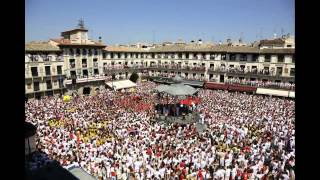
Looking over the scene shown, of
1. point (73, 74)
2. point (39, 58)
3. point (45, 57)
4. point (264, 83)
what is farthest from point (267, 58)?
point (39, 58)

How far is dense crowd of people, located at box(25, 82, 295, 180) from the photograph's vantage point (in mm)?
17594

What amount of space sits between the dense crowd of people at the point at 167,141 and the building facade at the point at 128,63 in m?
13.3

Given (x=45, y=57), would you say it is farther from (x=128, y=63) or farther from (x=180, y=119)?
(x=180, y=119)

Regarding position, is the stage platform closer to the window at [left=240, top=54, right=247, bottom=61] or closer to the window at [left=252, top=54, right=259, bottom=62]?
the window at [left=252, top=54, right=259, bottom=62]

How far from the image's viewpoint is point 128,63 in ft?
230

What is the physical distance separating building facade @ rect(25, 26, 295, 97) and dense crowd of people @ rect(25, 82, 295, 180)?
13291 millimetres

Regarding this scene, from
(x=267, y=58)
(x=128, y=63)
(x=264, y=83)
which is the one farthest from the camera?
(x=128, y=63)

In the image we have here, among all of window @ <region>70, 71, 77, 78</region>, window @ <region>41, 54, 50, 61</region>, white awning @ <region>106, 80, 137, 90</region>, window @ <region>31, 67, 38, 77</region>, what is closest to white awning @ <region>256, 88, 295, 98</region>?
white awning @ <region>106, 80, 137, 90</region>

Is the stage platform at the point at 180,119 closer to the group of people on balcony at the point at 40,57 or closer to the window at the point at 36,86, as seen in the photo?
the window at the point at 36,86

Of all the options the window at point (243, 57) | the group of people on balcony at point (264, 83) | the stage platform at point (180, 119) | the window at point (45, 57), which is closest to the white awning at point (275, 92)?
the group of people on balcony at point (264, 83)

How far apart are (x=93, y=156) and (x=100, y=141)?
3860 mm

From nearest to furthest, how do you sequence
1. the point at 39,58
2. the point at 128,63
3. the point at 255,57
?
the point at 39,58 → the point at 255,57 → the point at 128,63

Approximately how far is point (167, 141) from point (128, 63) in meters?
49.1

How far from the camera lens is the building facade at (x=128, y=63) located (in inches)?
1943
